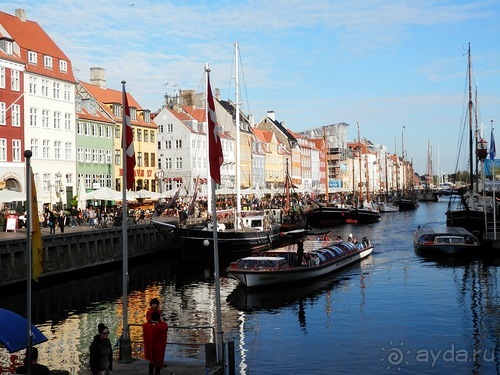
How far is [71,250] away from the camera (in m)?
46.6

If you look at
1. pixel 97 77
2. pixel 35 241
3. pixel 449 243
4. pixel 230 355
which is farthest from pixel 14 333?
pixel 97 77

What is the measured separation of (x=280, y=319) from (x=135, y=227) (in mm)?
27345

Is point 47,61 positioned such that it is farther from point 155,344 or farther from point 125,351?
point 155,344

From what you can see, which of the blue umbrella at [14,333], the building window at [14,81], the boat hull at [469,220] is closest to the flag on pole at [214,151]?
the blue umbrella at [14,333]

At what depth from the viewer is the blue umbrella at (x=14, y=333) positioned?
1627 centimetres

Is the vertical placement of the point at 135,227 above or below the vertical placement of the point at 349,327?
above

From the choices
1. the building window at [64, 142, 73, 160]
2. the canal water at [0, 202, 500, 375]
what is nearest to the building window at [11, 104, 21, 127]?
the building window at [64, 142, 73, 160]

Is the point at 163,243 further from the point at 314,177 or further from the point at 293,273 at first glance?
the point at 314,177

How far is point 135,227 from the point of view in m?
56.7

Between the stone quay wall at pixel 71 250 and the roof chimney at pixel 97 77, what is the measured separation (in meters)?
36.0

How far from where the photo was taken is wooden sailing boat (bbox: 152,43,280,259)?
180 feet

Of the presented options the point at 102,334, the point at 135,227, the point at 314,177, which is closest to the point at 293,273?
the point at 135,227

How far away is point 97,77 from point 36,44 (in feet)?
68.2

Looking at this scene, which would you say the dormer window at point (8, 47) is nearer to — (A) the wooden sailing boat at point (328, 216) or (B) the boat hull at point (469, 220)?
(B) the boat hull at point (469, 220)
